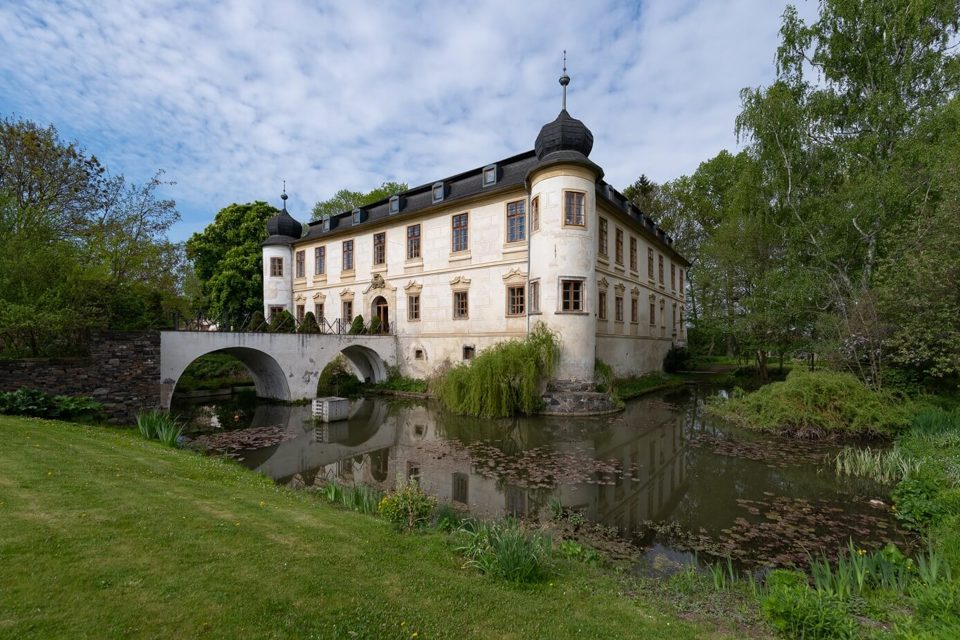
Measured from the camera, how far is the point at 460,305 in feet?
62.6

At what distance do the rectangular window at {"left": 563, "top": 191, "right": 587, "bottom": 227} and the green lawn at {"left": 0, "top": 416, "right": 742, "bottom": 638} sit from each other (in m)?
12.5

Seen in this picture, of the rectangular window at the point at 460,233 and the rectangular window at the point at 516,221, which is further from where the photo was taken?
the rectangular window at the point at 460,233

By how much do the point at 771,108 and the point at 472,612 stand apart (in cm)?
1787

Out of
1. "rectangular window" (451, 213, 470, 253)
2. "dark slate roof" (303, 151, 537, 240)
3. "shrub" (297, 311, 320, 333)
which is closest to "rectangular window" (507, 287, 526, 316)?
"rectangular window" (451, 213, 470, 253)

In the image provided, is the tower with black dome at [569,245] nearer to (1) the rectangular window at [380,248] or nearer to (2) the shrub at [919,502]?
(2) the shrub at [919,502]

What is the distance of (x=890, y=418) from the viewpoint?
1045 centimetres

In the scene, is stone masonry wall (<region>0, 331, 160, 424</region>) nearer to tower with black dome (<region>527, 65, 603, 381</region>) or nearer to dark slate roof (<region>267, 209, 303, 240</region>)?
tower with black dome (<region>527, 65, 603, 381</region>)

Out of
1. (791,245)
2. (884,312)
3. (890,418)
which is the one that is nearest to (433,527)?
(890,418)

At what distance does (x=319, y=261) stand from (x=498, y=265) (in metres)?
11.8

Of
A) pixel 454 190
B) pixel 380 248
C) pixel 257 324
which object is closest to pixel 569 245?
pixel 454 190

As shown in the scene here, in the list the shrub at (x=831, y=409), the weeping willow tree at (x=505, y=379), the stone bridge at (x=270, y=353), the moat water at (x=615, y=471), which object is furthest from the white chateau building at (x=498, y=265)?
the shrub at (x=831, y=409)

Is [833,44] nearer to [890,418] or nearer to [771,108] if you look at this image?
[771,108]

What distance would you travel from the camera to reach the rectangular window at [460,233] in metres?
18.8

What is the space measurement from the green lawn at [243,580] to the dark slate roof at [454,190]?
1448cm
